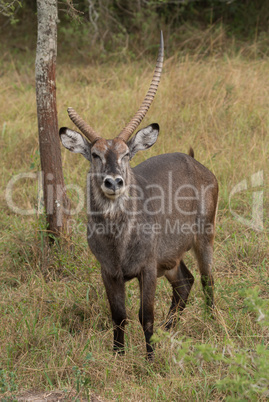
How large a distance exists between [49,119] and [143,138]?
113cm

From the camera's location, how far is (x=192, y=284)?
173 inches

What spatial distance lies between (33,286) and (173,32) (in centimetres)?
718

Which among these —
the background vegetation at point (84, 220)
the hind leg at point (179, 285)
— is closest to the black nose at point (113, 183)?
the background vegetation at point (84, 220)

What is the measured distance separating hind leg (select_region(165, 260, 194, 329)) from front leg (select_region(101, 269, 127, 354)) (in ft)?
1.56

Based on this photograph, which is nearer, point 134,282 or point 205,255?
point 205,255

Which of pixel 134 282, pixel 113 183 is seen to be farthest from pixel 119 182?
pixel 134 282

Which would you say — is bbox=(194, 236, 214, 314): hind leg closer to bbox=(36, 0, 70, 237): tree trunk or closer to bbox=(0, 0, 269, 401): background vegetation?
bbox=(0, 0, 269, 401): background vegetation

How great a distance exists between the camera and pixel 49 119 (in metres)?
4.63

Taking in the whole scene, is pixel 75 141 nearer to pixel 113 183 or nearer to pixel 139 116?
pixel 139 116

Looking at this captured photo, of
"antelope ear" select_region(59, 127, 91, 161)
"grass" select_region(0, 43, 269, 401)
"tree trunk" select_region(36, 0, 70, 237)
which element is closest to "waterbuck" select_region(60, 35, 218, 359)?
"antelope ear" select_region(59, 127, 91, 161)

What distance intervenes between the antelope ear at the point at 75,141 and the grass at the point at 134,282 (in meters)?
1.06

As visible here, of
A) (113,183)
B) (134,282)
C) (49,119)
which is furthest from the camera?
(49,119)

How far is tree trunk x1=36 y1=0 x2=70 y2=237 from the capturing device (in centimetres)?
454

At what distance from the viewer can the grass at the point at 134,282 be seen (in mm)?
3053
